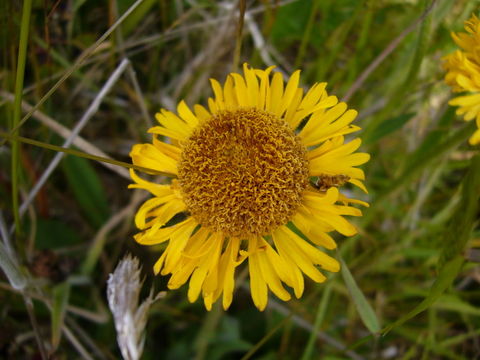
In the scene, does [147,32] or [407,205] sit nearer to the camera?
[407,205]

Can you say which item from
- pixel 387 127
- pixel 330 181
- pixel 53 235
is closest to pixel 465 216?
pixel 330 181

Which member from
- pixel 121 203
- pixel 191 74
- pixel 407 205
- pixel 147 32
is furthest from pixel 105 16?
pixel 407 205

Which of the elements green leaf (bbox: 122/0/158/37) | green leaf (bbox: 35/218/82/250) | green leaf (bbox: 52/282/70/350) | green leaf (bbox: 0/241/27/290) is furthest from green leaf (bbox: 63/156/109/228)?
green leaf (bbox: 0/241/27/290)

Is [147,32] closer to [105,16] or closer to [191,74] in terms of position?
[105,16]

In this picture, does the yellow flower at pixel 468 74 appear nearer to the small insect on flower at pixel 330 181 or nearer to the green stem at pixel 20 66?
the small insect on flower at pixel 330 181

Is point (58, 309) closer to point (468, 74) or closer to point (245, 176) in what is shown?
point (245, 176)
